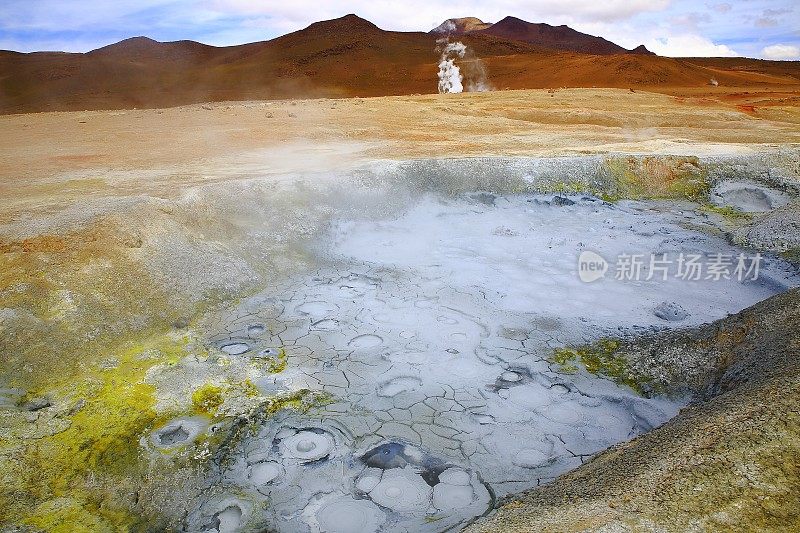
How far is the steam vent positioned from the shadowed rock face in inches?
0.4

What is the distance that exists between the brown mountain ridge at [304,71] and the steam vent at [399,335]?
1974 centimetres

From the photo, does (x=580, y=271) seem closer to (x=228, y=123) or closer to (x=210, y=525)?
(x=210, y=525)

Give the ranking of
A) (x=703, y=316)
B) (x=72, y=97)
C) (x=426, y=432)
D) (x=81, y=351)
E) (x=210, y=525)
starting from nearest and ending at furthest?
(x=210, y=525) → (x=426, y=432) → (x=81, y=351) → (x=703, y=316) → (x=72, y=97)

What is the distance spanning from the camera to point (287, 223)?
6730mm

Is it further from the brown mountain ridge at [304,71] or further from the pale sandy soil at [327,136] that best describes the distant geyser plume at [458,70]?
the pale sandy soil at [327,136]

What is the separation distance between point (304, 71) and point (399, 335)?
35509 mm

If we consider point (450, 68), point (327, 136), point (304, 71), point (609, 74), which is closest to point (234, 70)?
point (304, 71)

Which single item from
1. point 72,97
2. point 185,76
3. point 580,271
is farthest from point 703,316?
point 185,76

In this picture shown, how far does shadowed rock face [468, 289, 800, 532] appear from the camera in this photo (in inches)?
76.2

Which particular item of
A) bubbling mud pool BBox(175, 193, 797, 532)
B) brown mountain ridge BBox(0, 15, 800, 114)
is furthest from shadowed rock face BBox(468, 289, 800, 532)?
brown mountain ridge BBox(0, 15, 800, 114)

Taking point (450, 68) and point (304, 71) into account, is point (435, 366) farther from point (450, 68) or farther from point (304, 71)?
point (304, 71)

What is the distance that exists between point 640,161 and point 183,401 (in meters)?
8.08

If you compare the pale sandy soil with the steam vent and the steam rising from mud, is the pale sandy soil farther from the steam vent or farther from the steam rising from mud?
the steam rising from mud

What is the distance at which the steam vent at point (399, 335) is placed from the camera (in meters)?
2.88
